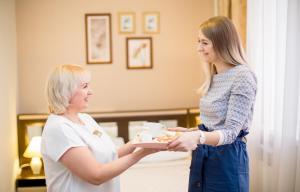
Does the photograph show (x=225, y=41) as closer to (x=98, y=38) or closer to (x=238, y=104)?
(x=238, y=104)

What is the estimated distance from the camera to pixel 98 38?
4.36 metres

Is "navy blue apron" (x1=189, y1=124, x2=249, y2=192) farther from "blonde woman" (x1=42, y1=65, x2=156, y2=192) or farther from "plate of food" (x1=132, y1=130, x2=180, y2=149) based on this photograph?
"blonde woman" (x1=42, y1=65, x2=156, y2=192)

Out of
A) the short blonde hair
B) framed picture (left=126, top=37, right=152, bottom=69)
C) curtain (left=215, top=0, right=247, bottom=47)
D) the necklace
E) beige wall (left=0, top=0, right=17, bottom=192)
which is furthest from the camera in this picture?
framed picture (left=126, top=37, right=152, bottom=69)

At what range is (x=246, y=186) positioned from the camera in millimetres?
1937

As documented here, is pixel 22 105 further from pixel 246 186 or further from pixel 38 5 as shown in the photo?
pixel 246 186

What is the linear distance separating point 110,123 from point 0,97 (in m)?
1.31

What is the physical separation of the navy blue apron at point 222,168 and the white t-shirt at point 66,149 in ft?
1.56

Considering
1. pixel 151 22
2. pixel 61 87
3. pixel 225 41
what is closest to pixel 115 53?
pixel 151 22

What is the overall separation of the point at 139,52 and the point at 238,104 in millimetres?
2768

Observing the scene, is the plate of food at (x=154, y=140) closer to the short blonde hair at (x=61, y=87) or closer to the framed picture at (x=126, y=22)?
the short blonde hair at (x=61, y=87)

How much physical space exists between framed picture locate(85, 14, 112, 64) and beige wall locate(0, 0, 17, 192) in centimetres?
82

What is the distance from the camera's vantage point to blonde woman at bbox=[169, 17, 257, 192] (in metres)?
1.77

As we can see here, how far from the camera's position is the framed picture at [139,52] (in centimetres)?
440

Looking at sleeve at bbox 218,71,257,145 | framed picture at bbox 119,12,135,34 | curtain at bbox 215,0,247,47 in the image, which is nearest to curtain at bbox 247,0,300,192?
curtain at bbox 215,0,247,47
